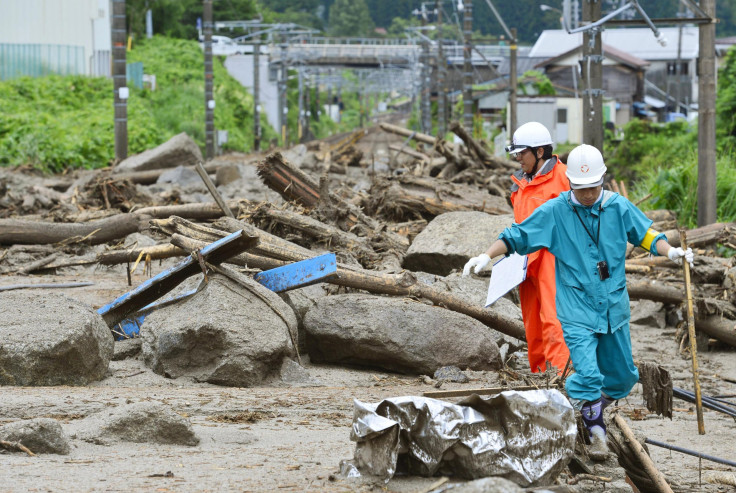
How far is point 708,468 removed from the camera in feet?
20.5

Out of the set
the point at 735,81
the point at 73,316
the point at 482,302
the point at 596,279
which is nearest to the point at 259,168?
the point at 482,302

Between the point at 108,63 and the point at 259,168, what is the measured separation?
35.7 metres

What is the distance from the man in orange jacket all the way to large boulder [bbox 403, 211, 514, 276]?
288 centimetres

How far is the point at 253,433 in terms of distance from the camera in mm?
5719

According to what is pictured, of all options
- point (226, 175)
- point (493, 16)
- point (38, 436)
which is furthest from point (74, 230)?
point (493, 16)

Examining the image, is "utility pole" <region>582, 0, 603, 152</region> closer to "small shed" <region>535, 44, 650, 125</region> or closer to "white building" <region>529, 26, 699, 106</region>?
"small shed" <region>535, 44, 650, 125</region>

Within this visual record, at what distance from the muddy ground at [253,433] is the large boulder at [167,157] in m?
13.2

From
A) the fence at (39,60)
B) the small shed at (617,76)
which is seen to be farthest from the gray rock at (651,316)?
the small shed at (617,76)

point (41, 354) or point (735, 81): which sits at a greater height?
point (735, 81)

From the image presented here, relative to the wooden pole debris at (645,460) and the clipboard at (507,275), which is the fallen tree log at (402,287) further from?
the wooden pole debris at (645,460)

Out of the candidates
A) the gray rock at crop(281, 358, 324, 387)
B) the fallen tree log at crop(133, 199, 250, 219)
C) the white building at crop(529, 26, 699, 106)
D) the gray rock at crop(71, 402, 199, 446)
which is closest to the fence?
the fallen tree log at crop(133, 199, 250, 219)

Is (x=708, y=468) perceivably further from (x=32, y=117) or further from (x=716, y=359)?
(x=32, y=117)

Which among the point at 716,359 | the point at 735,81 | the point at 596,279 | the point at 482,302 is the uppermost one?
the point at 735,81

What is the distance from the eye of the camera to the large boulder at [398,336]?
26.0 ft
